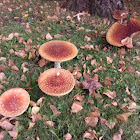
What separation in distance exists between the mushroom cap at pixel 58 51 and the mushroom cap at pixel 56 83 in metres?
0.21

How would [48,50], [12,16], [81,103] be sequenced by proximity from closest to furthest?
[81,103] → [48,50] → [12,16]

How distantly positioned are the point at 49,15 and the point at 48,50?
7.16ft

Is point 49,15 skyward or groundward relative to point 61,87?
skyward

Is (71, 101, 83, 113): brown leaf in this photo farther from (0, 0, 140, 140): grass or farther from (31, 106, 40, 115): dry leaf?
(31, 106, 40, 115): dry leaf

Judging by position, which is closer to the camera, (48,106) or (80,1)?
(48,106)

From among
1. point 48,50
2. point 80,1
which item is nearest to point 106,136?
point 48,50

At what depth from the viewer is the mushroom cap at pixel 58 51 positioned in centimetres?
243

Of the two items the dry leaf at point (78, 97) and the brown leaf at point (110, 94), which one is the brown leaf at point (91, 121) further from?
the brown leaf at point (110, 94)

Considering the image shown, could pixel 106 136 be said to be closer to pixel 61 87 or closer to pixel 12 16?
pixel 61 87

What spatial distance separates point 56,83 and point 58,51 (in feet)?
1.98

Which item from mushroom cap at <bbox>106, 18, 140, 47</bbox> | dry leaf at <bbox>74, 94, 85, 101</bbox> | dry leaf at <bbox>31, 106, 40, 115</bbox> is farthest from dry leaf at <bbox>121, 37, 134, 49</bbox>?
dry leaf at <bbox>31, 106, 40, 115</bbox>

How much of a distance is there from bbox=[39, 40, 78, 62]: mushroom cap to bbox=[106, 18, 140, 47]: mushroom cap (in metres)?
1.05

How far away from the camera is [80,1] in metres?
4.55

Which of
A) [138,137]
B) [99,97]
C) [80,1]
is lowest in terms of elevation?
[138,137]
